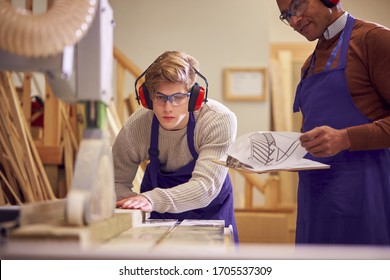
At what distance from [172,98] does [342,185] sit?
60 cm

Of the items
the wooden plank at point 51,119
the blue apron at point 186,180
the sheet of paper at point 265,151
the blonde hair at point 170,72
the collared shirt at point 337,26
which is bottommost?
the blue apron at point 186,180

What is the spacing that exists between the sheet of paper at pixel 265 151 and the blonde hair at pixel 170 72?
365mm

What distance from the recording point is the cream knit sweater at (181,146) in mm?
1573

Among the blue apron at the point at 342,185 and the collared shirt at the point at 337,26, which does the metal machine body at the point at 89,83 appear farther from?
the collared shirt at the point at 337,26

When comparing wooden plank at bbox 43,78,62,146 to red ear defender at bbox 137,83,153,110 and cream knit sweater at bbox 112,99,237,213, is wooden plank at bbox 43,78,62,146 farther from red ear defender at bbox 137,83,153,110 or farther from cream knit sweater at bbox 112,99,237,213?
red ear defender at bbox 137,83,153,110

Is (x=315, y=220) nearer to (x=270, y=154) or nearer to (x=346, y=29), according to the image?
(x=270, y=154)

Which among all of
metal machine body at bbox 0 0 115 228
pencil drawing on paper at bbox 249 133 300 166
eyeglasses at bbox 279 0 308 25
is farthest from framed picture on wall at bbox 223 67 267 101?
metal machine body at bbox 0 0 115 228

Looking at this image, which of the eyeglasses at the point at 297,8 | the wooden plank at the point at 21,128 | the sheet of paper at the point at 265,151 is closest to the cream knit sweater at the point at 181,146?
the sheet of paper at the point at 265,151

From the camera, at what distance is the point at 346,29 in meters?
1.39

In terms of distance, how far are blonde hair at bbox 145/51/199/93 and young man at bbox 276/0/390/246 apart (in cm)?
38

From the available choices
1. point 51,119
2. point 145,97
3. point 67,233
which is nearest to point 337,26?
point 145,97

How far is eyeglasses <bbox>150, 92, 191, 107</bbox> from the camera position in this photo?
1578 mm

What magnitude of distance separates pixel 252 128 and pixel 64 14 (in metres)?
3.68

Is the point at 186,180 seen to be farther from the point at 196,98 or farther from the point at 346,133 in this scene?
the point at 346,133
